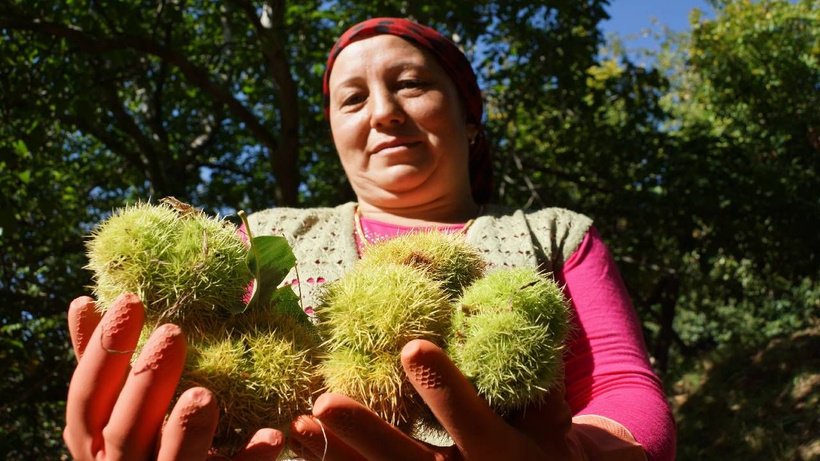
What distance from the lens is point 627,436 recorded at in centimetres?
153

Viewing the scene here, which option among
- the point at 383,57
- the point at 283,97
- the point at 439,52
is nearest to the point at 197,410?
the point at 383,57

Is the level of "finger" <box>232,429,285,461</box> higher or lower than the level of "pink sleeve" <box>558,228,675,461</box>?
higher

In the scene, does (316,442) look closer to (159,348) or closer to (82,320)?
(159,348)

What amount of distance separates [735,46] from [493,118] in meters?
5.86

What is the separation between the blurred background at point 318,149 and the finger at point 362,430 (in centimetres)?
301

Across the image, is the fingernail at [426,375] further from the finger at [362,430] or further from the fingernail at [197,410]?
the fingernail at [197,410]

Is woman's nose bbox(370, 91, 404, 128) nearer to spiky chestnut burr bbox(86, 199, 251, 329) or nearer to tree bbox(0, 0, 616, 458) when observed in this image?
spiky chestnut burr bbox(86, 199, 251, 329)

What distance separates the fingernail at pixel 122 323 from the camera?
104 cm

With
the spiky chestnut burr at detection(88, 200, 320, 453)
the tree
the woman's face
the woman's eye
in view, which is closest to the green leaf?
the spiky chestnut burr at detection(88, 200, 320, 453)

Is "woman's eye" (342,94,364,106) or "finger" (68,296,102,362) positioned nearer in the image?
"finger" (68,296,102,362)

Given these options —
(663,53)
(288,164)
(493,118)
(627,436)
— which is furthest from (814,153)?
(663,53)

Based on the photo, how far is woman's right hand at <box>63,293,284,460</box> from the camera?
1000 millimetres

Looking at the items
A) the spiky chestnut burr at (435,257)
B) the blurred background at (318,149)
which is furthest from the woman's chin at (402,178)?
the blurred background at (318,149)

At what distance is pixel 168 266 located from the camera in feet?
3.66
